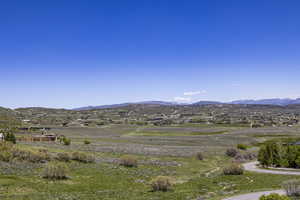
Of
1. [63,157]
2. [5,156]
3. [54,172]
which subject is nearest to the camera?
[54,172]

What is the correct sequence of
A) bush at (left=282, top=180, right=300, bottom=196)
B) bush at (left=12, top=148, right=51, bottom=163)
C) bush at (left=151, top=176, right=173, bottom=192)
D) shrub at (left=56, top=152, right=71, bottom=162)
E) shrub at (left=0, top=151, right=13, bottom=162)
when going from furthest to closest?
1. shrub at (left=56, top=152, right=71, bottom=162)
2. bush at (left=12, top=148, right=51, bottom=163)
3. shrub at (left=0, top=151, right=13, bottom=162)
4. bush at (left=151, top=176, right=173, bottom=192)
5. bush at (left=282, top=180, right=300, bottom=196)

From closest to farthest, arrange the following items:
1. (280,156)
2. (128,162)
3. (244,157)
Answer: (128,162) → (280,156) → (244,157)

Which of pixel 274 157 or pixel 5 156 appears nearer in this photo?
pixel 5 156

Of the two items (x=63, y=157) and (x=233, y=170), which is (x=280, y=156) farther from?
(x=63, y=157)

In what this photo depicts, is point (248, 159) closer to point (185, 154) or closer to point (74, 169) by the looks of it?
point (185, 154)

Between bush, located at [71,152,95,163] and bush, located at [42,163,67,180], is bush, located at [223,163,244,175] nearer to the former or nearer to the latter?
bush, located at [71,152,95,163]

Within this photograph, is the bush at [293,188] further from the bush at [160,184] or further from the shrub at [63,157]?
the shrub at [63,157]

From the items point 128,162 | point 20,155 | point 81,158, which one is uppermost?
point 20,155

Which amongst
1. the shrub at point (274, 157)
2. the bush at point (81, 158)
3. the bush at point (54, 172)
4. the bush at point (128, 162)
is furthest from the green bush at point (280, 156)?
the bush at point (54, 172)

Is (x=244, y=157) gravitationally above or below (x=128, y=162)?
below

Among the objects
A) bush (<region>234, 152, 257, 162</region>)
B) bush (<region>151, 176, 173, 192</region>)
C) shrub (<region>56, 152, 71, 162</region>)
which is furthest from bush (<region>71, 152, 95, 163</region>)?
bush (<region>234, 152, 257, 162</region>)

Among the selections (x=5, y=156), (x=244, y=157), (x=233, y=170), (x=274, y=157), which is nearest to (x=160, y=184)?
(x=233, y=170)

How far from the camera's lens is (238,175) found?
111 feet

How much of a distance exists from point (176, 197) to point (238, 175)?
14086mm
